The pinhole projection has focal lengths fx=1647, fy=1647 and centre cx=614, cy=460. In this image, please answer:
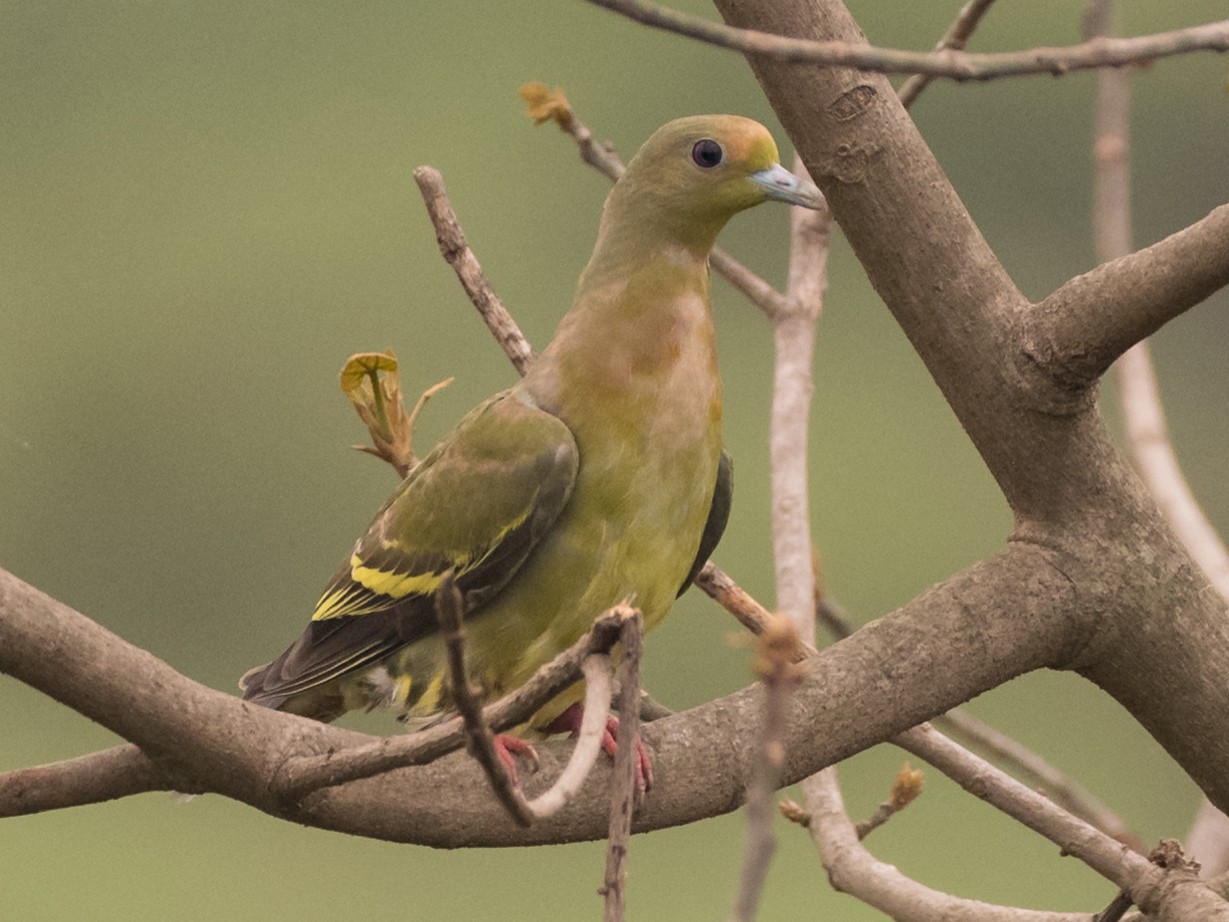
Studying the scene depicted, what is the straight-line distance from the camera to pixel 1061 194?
3.46 m

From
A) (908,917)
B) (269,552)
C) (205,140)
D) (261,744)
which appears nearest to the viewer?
(261,744)

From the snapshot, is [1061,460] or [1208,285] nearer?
[1208,285]

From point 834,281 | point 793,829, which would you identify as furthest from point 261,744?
point 834,281

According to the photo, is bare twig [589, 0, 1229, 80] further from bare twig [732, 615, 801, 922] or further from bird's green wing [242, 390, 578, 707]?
bird's green wing [242, 390, 578, 707]

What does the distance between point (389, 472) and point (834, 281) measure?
1.02 meters

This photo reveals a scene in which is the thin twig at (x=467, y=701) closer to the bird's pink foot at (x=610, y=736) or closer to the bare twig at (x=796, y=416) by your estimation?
the bird's pink foot at (x=610, y=736)

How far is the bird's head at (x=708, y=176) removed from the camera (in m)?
1.20

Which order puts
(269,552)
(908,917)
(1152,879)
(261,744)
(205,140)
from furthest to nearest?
(205,140)
(269,552)
(908,917)
(1152,879)
(261,744)

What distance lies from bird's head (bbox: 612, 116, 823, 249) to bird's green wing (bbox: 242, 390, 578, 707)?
7.2 inches

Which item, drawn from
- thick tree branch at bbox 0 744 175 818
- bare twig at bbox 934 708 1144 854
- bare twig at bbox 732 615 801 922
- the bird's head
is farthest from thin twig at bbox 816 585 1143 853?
bare twig at bbox 732 615 801 922

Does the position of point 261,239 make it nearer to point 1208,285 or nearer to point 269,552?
point 269,552

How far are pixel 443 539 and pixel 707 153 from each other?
0.35m

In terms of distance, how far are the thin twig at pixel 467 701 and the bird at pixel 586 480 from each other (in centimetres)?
53

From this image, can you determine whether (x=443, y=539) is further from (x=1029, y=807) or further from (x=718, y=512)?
(x=1029, y=807)
